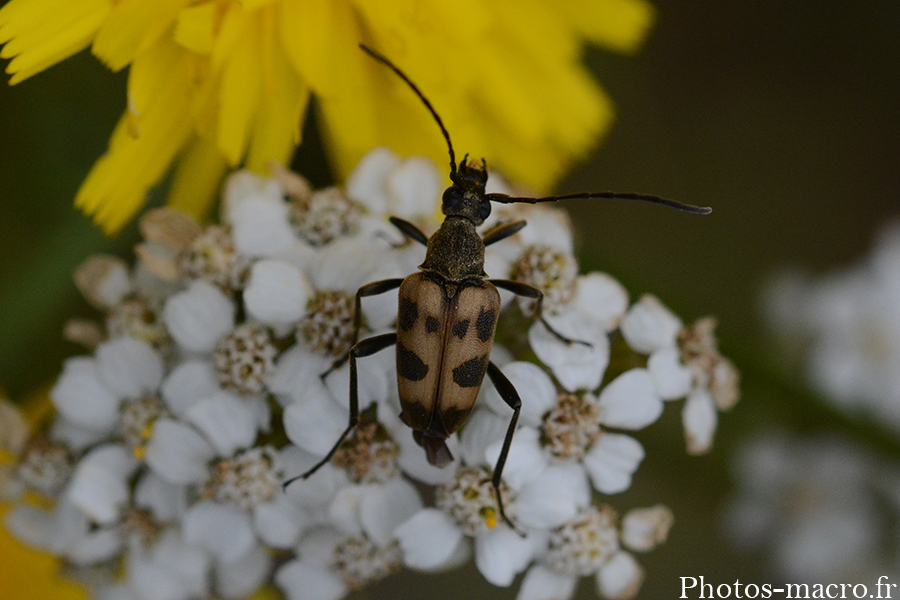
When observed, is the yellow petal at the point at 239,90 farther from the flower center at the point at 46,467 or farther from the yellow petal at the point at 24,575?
the yellow petal at the point at 24,575

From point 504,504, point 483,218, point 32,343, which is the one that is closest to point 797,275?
point 483,218

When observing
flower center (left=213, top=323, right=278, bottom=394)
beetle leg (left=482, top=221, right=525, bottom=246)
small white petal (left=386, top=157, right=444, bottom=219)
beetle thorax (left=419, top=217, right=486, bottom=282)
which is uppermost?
small white petal (left=386, top=157, right=444, bottom=219)

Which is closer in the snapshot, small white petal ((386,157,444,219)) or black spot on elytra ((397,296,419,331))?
black spot on elytra ((397,296,419,331))

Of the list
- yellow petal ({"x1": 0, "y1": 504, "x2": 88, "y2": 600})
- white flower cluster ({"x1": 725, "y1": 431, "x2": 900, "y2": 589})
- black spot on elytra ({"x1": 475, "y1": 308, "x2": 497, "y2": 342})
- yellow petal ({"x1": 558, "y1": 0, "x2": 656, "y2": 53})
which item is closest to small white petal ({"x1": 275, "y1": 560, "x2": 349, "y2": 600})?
black spot on elytra ({"x1": 475, "y1": 308, "x2": 497, "y2": 342})

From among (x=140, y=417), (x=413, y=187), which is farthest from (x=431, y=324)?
(x=140, y=417)

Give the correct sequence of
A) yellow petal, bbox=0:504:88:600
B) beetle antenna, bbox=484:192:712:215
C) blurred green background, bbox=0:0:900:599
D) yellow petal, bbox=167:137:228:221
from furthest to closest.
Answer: blurred green background, bbox=0:0:900:599 → yellow petal, bbox=0:504:88:600 → yellow petal, bbox=167:137:228:221 → beetle antenna, bbox=484:192:712:215

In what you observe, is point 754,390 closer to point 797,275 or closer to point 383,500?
point 797,275

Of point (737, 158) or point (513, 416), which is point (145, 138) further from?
point (737, 158)

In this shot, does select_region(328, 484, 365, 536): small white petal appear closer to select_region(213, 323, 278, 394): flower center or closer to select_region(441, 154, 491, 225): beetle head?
select_region(213, 323, 278, 394): flower center
